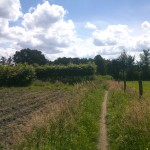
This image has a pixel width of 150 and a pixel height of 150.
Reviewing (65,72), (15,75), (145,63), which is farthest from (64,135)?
(145,63)

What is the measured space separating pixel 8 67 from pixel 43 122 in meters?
43.3

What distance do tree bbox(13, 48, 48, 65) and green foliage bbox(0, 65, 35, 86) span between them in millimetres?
62524

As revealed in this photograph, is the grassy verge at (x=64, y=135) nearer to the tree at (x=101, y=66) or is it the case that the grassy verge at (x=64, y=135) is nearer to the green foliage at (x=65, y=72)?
the green foliage at (x=65, y=72)

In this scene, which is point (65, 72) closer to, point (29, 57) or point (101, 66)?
point (29, 57)

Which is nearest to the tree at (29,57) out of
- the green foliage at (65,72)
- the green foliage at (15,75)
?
the green foliage at (65,72)

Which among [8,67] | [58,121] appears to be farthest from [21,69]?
[58,121]

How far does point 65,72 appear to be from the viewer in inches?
2530

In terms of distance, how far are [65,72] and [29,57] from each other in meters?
54.8

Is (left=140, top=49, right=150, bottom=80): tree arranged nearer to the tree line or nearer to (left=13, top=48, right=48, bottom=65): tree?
the tree line

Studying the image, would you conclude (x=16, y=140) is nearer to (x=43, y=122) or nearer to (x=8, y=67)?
(x=43, y=122)

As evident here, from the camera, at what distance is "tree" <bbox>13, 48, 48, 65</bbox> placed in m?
117

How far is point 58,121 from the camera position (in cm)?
1267

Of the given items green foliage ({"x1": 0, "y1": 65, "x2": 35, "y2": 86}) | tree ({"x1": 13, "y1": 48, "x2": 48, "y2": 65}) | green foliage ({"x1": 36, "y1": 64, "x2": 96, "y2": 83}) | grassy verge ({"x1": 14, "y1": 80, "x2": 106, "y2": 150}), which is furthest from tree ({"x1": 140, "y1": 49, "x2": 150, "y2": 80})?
grassy verge ({"x1": 14, "y1": 80, "x2": 106, "y2": 150})

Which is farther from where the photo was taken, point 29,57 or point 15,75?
point 29,57
